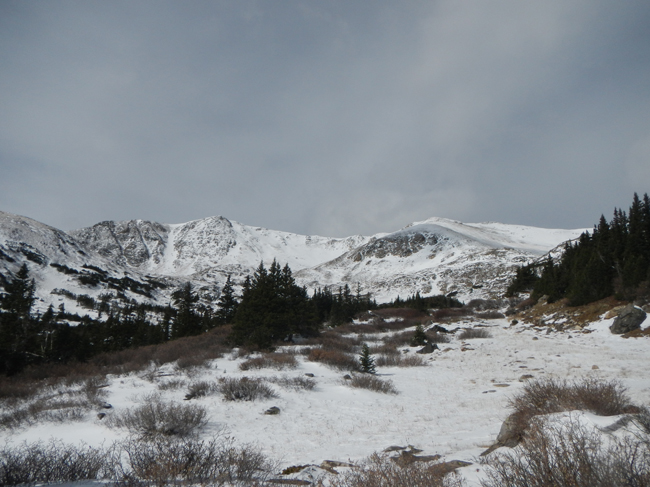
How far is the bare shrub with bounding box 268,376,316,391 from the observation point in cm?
1283

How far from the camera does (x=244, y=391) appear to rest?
1139 cm

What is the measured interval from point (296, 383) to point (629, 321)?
22100 mm

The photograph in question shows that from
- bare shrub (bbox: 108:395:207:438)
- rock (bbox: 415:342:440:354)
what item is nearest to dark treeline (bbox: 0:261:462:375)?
rock (bbox: 415:342:440:354)

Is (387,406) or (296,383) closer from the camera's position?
(387,406)

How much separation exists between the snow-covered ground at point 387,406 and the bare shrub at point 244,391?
32 cm

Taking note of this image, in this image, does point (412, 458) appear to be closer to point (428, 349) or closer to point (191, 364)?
point (191, 364)

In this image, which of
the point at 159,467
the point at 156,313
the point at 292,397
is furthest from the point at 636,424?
the point at 156,313

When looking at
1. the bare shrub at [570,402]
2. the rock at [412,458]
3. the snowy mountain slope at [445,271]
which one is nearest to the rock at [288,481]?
the rock at [412,458]

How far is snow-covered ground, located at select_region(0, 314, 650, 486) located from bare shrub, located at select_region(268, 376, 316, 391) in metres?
0.28

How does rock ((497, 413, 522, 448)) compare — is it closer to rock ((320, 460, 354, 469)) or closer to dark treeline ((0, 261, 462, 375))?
rock ((320, 460, 354, 469))

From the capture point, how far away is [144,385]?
531 inches

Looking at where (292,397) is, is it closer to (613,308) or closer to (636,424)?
(636,424)

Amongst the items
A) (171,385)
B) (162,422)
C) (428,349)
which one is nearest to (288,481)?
(162,422)

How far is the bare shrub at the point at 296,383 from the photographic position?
42.1 feet
